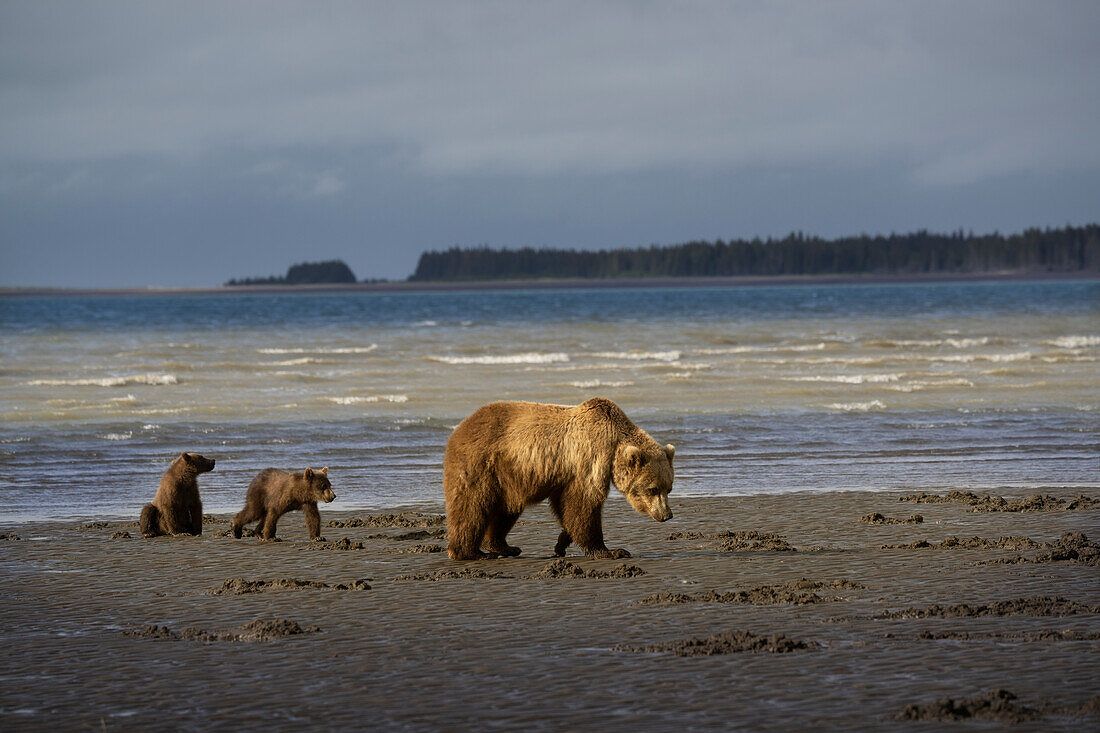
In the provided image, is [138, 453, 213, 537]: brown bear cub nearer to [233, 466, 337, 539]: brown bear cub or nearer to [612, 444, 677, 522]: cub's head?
[233, 466, 337, 539]: brown bear cub

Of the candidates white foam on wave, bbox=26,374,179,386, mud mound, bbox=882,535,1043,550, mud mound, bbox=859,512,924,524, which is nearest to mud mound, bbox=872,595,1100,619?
mud mound, bbox=882,535,1043,550

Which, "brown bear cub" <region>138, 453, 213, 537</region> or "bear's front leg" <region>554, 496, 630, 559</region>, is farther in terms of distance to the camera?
"brown bear cub" <region>138, 453, 213, 537</region>

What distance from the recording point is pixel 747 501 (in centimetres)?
1438

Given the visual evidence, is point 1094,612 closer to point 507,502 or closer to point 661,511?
point 661,511

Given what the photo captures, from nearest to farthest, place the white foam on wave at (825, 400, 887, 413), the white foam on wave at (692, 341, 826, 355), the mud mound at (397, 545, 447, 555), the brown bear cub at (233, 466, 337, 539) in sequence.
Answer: the mud mound at (397, 545, 447, 555), the brown bear cub at (233, 466, 337, 539), the white foam on wave at (825, 400, 887, 413), the white foam on wave at (692, 341, 826, 355)

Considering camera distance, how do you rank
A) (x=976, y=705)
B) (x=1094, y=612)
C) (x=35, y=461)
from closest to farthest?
1. (x=976, y=705)
2. (x=1094, y=612)
3. (x=35, y=461)

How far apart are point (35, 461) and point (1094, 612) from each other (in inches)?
591

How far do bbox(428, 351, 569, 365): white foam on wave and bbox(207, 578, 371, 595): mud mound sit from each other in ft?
104

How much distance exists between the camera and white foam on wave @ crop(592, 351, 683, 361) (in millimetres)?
42969

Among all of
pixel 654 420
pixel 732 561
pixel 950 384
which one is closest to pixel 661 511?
pixel 732 561

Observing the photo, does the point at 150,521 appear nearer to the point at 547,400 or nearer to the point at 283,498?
the point at 283,498

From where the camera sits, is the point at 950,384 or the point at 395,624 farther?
the point at 950,384

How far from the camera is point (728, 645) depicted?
766 cm

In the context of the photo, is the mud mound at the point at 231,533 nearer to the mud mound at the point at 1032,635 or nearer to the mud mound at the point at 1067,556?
the mud mound at the point at 1067,556
